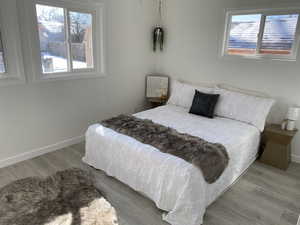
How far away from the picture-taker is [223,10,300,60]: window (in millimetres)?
2969

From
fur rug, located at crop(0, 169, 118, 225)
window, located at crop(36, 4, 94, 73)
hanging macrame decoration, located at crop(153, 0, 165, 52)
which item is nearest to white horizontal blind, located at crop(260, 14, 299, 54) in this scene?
hanging macrame decoration, located at crop(153, 0, 165, 52)

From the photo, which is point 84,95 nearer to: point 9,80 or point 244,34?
point 9,80

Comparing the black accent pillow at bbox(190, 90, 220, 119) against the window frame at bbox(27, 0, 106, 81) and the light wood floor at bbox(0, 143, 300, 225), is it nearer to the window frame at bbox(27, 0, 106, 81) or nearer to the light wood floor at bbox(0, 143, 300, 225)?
the light wood floor at bbox(0, 143, 300, 225)

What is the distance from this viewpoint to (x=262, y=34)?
3195 mm

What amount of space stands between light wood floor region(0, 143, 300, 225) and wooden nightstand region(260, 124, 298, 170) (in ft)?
0.35

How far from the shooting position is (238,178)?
2.70 metres

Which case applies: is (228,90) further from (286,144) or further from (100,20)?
(100,20)

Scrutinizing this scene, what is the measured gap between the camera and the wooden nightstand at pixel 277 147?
9.47 ft

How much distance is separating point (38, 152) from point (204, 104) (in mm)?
2449

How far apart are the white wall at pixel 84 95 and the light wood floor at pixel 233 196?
37 cm

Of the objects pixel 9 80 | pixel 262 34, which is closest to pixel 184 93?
pixel 262 34

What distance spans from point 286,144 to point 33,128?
337cm

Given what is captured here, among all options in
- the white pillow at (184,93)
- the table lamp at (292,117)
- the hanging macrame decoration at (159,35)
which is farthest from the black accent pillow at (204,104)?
the hanging macrame decoration at (159,35)

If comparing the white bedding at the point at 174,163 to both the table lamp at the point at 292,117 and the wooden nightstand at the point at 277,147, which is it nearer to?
the wooden nightstand at the point at 277,147
